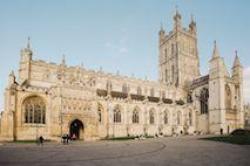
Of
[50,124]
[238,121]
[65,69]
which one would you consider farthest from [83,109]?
[238,121]

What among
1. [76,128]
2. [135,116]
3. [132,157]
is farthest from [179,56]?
[132,157]

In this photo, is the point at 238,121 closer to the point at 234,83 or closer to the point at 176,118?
the point at 234,83

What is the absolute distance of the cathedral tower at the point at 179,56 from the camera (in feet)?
253

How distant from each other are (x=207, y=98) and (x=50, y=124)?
4243 cm

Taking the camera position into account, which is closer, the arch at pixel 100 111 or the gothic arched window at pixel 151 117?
the arch at pixel 100 111

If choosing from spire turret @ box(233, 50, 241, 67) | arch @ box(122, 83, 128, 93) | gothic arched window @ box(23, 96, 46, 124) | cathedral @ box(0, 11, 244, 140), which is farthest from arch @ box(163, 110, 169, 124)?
gothic arched window @ box(23, 96, 46, 124)

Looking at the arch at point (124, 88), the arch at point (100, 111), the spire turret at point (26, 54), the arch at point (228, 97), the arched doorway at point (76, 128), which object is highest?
the spire turret at point (26, 54)

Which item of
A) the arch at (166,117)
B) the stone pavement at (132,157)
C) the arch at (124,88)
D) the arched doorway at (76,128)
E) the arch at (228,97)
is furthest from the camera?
the arch at (124,88)

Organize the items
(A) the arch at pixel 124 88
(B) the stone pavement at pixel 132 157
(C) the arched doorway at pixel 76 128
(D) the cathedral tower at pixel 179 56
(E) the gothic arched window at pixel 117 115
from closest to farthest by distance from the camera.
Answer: (B) the stone pavement at pixel 132 157 → (C) the arched doorway at pixel 76 128 → (E) the gothic arched window at pixel 117 115 → (A) the arch at pixel 124 88 → (D) the cathedral tower at pixel 179 56

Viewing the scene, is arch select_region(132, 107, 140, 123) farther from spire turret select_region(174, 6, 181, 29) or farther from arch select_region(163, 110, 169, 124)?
spire turret select_region(174, 6, 181, 29)

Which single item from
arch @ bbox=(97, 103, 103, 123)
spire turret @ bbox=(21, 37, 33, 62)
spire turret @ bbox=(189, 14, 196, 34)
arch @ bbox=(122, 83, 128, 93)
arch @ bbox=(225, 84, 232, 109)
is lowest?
arch @ bbox=(97, 103, 103, 123)

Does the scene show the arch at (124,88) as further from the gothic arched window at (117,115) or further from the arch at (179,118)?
the arch at (179,118)

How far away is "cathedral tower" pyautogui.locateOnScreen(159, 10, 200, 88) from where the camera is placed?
77000 millimetres

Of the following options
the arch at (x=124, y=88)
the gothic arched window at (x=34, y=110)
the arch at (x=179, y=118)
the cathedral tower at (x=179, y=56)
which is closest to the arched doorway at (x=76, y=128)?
the gothic arched window at (x=34, y=110)
